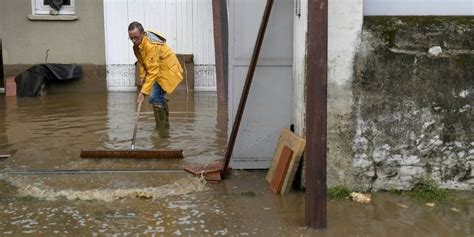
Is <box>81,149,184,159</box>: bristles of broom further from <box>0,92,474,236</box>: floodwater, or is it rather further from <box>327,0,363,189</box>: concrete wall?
<box>327,0,363,189</box>: concrete wall

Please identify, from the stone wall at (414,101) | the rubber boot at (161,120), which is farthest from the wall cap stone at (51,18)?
the stone wall at (414,101)

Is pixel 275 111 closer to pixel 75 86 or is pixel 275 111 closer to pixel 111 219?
pixel 111 219

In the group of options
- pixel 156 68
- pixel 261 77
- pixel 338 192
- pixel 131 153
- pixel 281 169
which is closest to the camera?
pixel 338 192

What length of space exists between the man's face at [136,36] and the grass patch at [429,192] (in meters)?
3.62

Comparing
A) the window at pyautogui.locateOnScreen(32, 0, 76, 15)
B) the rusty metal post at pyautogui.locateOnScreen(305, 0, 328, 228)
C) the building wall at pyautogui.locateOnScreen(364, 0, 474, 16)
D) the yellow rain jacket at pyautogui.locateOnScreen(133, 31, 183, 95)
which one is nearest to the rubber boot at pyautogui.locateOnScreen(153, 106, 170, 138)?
the yellow rain jacket at pyautogui.locateOnScreen(133, 31, 183, 95)

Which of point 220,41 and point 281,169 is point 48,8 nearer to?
point 220,41

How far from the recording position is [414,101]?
551cm

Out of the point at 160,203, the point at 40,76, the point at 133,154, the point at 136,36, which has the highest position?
the point at 136,36

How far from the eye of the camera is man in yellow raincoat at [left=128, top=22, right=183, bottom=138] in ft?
25.0

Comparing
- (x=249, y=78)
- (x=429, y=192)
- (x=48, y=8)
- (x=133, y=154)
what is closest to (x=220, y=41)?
(x=48, y=8)

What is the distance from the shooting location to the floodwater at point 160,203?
16.0 feet

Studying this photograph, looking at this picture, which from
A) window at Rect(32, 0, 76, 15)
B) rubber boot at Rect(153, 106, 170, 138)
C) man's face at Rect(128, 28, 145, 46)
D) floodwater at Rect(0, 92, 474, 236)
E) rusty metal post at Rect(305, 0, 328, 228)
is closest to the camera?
rusty metal post at Rect(305, 0, 328, 228)

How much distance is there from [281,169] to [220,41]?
648cm

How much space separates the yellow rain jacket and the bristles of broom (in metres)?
1.02
